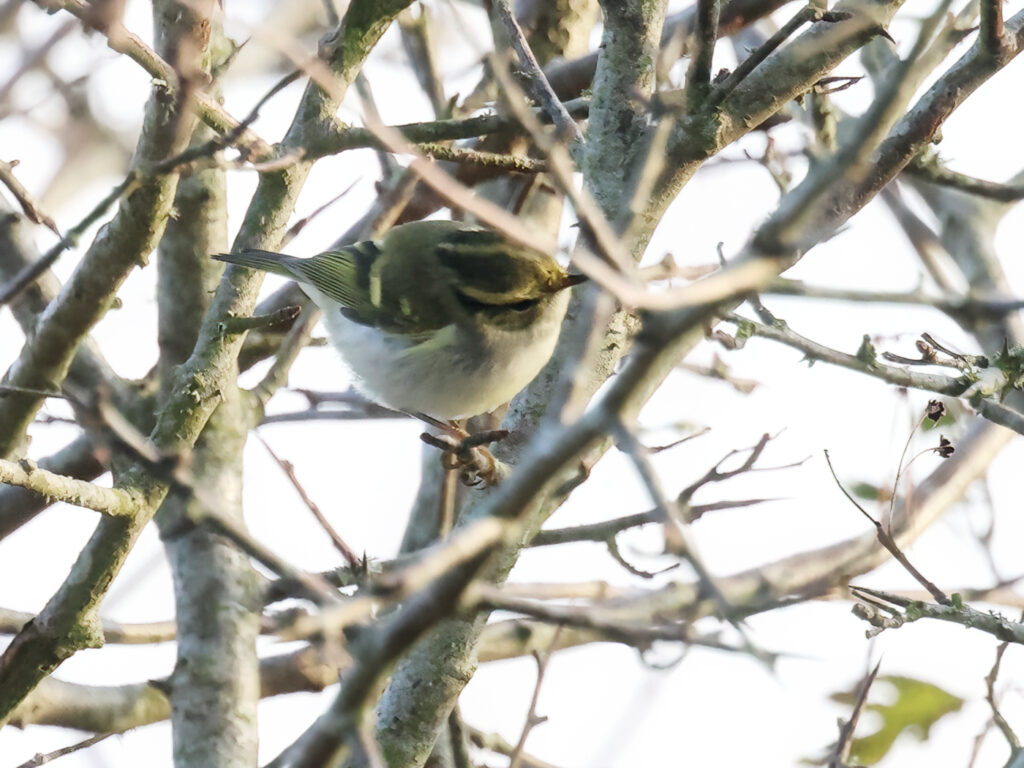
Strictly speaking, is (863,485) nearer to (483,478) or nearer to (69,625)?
(483,478)

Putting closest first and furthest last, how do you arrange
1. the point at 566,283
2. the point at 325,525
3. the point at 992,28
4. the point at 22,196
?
1. the point at 325,525
2. the point at 992,28
3. the point at 22,196
4. the point at 566,283

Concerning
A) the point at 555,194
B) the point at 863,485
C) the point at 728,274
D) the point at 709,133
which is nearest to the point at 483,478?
the point at 709,133

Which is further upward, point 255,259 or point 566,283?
point 566,283

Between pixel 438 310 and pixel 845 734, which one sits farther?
pixel 438 310

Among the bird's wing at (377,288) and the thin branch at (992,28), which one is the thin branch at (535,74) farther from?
the bird's wing at (377,288)

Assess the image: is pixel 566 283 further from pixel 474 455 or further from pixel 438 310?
pixel 474 455

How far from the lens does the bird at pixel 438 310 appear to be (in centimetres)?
352

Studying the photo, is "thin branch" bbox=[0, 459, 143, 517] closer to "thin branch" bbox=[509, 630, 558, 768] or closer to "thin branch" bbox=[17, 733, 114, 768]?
"thin branch" bbox=[17, 733, 114, 768]

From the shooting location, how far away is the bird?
352cm

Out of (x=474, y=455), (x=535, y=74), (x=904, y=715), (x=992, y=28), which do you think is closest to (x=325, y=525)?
(x=474, y=455)

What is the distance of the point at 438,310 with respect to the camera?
3.78 meters

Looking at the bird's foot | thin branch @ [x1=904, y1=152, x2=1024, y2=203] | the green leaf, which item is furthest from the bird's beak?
the green leaf

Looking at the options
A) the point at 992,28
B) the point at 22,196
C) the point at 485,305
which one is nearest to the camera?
the point at 992,28

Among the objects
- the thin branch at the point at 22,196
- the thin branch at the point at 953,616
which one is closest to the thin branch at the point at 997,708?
the thin branch at the point at 953,616
